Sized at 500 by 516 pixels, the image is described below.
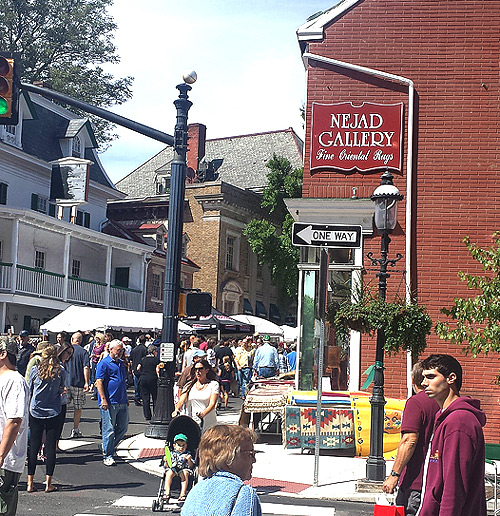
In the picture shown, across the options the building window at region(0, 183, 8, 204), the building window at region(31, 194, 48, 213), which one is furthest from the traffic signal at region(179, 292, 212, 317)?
the building window at region(31, 194, 48, 213)

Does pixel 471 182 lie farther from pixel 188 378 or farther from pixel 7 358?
pixel 7 358

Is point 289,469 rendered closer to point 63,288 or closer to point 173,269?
point 173,269

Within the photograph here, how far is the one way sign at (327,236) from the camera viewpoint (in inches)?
426

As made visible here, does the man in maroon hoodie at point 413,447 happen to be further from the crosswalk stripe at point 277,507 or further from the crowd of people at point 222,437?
the crosswalk stripe at point 277,507

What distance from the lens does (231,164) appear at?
5428 centimetres

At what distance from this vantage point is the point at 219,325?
29297 mm

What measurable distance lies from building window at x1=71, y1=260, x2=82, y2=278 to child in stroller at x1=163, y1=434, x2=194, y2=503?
1136 inches

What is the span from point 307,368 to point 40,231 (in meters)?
21.8

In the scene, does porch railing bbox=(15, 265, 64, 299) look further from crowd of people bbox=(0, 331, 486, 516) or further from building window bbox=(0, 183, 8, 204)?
crowd of people bbox=(0, 331, 486, 516)

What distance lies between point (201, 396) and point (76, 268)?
28190 millimetres

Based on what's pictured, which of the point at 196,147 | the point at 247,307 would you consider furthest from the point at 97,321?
the point at 196,147

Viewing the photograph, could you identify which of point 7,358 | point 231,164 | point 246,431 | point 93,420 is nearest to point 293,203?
point 93,420

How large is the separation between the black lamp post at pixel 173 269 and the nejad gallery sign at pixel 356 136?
3338mm

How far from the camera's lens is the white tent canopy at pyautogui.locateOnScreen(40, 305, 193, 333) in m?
25.4
